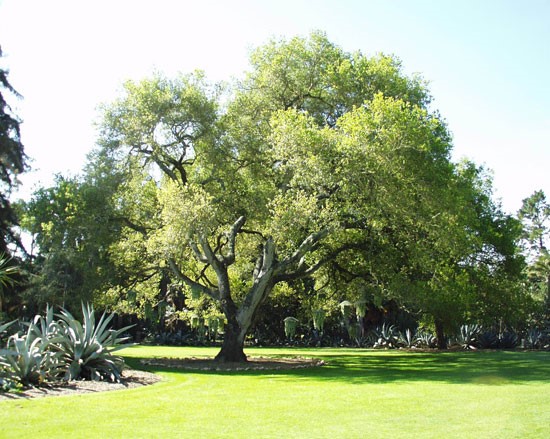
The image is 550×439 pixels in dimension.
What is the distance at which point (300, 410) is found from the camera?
30.9 feet

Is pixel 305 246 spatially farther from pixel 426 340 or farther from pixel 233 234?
pixel 426 340

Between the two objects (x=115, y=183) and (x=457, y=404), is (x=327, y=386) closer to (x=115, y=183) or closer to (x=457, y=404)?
(x=457, y=404)

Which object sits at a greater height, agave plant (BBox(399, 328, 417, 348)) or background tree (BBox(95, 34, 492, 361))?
background tree (BBox(95, 34, 492, 361))

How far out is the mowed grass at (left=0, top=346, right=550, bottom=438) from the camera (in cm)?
756

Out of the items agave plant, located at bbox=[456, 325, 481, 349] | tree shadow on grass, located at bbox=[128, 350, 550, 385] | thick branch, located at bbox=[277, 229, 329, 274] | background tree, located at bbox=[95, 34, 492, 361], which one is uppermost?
background tree, located at bbox=[95, 34, 492, 361]

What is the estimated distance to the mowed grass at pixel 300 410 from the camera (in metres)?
7.56

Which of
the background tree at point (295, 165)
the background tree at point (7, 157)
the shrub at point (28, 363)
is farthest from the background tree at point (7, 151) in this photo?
the shrub at point (28, 363)

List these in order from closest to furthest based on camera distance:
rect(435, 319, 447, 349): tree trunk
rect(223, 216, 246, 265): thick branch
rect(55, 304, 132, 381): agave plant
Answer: rect(55, 304, 132, 381): agave plant < rect(223, 216, 246, 265): thick branch < rect(435, 319, 447, 349): tree trunk

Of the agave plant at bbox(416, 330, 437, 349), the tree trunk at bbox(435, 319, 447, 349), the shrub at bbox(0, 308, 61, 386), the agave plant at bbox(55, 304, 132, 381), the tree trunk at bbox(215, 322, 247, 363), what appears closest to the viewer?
the shrub at bbox(0, 308, 61, 386)

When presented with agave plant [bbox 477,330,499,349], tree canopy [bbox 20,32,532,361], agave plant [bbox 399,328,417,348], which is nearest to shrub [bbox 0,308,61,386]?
tree canopy [bbox 20,32,532,361]

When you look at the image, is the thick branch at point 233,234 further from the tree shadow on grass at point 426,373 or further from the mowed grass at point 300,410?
the mowed grass at point 300,410

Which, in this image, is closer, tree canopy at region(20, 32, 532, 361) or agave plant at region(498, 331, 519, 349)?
tree canopy at region(20, 32, 532, 361)

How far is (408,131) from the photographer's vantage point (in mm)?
17000

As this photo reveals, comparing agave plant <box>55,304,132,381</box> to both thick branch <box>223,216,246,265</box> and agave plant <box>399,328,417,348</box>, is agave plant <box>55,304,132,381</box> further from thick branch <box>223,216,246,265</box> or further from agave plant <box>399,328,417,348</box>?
agave plant <box>399,328,417,348</box>
